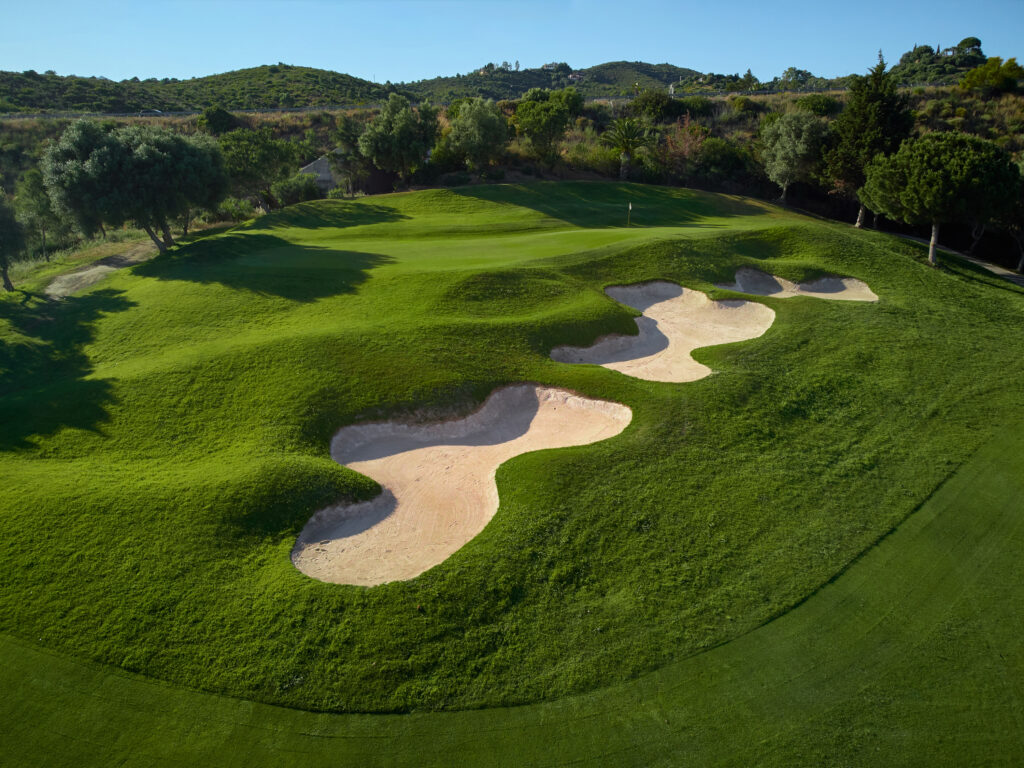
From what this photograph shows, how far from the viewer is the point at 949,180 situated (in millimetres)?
36312

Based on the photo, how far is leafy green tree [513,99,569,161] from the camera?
208 feet

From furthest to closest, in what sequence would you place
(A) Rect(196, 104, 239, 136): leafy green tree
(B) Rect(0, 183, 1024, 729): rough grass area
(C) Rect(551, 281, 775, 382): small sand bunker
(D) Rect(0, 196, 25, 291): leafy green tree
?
(A) Rect(196, 104, 239, 136): leafy green tree, (D) Rect(0, 196, 25, 291): leafy green tree, (C) Rect(551, 281, 775, 382): small sand bunker, (B) Rect(0, 183, 1024, 729): rough grass area

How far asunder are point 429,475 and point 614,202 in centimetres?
4524

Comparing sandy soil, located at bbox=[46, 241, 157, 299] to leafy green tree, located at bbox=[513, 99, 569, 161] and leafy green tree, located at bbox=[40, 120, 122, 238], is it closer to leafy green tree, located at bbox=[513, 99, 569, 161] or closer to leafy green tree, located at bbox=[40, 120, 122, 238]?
leafy green tree, located at bbox=[40, 120, 122, 238]

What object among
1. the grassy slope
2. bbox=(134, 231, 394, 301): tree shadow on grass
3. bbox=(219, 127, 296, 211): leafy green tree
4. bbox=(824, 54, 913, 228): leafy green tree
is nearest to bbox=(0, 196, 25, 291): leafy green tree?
bbox=(134, 231, 394, 301): tree shadow on grass

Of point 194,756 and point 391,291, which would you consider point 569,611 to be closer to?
point 194,756

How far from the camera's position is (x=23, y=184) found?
48.7 metres

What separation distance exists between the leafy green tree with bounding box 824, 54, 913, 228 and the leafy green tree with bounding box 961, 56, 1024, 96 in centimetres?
4514


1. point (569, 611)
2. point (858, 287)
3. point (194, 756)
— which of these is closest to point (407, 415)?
point (569, 611)

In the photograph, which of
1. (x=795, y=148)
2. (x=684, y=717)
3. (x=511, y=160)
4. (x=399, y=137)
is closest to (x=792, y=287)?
(x=795, y=148)

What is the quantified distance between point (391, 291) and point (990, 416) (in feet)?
90.2

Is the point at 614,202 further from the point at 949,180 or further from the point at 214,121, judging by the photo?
the point at 214,121

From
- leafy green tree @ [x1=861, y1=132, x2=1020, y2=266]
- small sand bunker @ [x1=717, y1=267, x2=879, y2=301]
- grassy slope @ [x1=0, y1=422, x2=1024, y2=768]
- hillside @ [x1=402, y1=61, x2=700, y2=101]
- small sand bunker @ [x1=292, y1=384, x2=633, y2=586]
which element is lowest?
grassy slope @ [x1=0, y1=422, x2=1024, y2=768]

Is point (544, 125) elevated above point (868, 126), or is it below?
above
